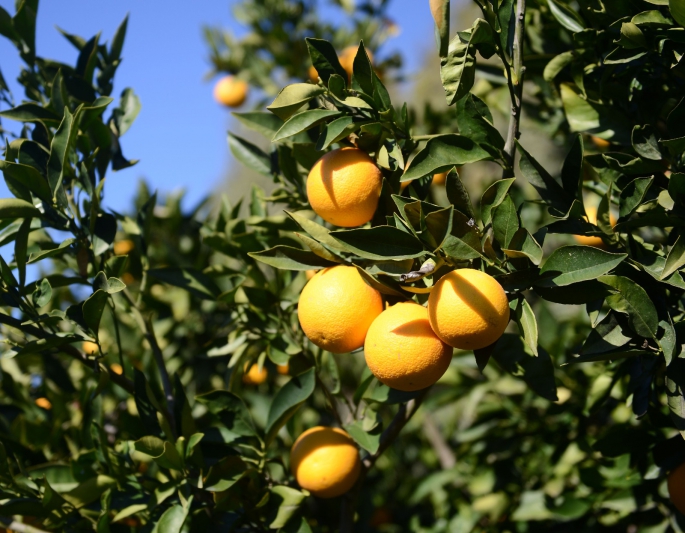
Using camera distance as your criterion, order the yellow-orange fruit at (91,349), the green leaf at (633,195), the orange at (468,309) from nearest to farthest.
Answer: the orange at (468,309) < the green leaf at (633,195) < the yellow-orange fruit at (91,349)

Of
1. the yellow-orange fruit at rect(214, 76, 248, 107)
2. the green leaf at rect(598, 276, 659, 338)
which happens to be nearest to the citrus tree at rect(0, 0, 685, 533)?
the green leaf at rect(598, 276, 659, 338)

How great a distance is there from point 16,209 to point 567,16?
0.95m

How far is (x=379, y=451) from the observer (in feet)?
3.46

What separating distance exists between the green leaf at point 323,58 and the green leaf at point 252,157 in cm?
32

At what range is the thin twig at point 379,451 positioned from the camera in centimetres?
104

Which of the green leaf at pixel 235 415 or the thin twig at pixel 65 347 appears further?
the green leaf at pixel 235 415

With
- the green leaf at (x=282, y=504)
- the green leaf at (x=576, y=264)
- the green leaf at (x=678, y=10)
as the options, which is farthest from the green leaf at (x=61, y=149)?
the green leaf at (x=678, y=10)

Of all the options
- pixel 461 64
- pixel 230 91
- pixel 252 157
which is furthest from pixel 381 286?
pixel 230 91

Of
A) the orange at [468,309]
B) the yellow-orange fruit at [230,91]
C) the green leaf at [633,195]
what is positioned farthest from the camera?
the yellow-orange fruit at [230,91]

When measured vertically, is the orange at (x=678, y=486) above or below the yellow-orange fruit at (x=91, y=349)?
below

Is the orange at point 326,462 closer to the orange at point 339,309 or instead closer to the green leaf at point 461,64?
the orange at point 339,309

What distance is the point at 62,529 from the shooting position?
99cm

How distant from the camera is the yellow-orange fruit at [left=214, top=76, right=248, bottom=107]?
300 centimetres

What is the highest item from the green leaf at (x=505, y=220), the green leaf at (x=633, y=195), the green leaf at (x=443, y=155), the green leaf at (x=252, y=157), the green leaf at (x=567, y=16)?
the green leaf at (x=252, y=157)
